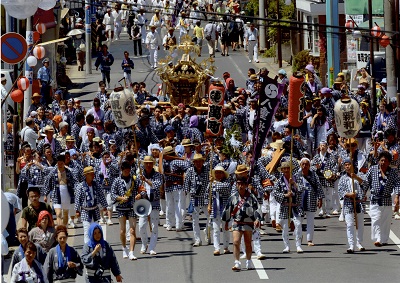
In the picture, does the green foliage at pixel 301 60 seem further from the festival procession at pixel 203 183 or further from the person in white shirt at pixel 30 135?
the person in white shirt at pixel 30 135

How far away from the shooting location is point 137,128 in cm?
2703

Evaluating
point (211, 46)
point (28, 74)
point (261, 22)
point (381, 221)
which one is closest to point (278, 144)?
point (381, 221)

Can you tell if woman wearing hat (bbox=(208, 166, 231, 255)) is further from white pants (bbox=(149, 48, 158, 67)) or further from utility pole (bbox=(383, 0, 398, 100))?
white pants (bbox=(149, 48, 158, 67))

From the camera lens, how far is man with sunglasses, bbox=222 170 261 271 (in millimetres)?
20656

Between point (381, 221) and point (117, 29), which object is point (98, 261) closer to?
point (381, 221)

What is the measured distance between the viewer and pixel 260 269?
2088 cm

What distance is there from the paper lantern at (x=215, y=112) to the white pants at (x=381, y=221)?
397cm

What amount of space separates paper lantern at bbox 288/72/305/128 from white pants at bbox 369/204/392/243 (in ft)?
Answer: 8.02

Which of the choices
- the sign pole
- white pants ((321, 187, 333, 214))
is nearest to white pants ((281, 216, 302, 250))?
white pants ((321, 187, 333, 214))

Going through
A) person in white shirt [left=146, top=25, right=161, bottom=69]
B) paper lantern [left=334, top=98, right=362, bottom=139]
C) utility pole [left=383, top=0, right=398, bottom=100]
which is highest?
person in white shirt [left=146, top=25, right=161, bottom=69]

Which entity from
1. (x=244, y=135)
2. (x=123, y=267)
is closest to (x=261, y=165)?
(x=123, y=267)

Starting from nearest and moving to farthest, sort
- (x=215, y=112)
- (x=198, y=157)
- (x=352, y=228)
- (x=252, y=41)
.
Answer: (x=352, y=228) < (x=198, y=157) < (x=215, y=112) < (x=252, y=41)

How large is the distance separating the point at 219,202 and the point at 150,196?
3.85ft

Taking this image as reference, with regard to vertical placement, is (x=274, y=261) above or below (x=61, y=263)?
below
